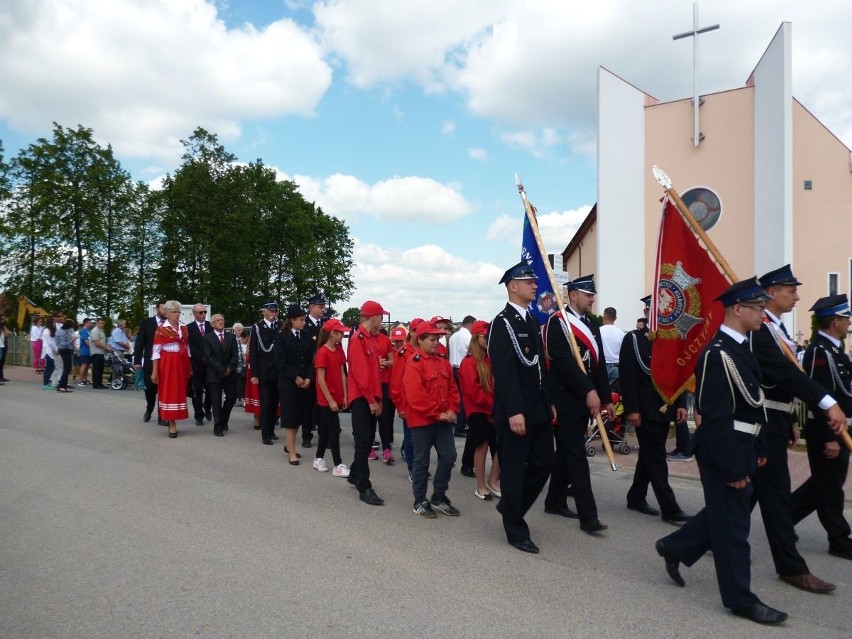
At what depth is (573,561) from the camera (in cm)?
526

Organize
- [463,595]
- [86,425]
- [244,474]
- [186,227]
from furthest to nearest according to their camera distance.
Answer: [186,227], [86,425], [244,474], [463,595]

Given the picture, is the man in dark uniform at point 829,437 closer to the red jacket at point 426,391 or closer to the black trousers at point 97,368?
the red jacket at point 426,391

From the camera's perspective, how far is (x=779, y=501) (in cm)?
472

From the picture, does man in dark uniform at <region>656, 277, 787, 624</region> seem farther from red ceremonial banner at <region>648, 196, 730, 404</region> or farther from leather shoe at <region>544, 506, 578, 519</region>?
leather shoe at <region>544, 506, 578, 519</region>

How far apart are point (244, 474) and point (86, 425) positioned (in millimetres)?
4857

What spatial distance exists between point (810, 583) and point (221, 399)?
29.3 feet

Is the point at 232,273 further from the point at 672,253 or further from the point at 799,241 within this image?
the point at 672,253

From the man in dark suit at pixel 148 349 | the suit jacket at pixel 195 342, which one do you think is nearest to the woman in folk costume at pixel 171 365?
the suit jacket at pixel 195 342

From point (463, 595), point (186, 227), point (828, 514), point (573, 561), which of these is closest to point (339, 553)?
point (463, 595)

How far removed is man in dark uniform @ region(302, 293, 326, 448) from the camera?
31.9 feet

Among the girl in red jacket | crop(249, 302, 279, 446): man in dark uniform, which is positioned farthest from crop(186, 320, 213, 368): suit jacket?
the girl in red jacket

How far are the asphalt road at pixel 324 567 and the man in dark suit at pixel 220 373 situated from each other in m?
2.97

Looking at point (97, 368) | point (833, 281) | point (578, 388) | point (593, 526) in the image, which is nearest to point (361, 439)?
point (578, 388)

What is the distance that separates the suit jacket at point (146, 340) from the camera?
1212cm
